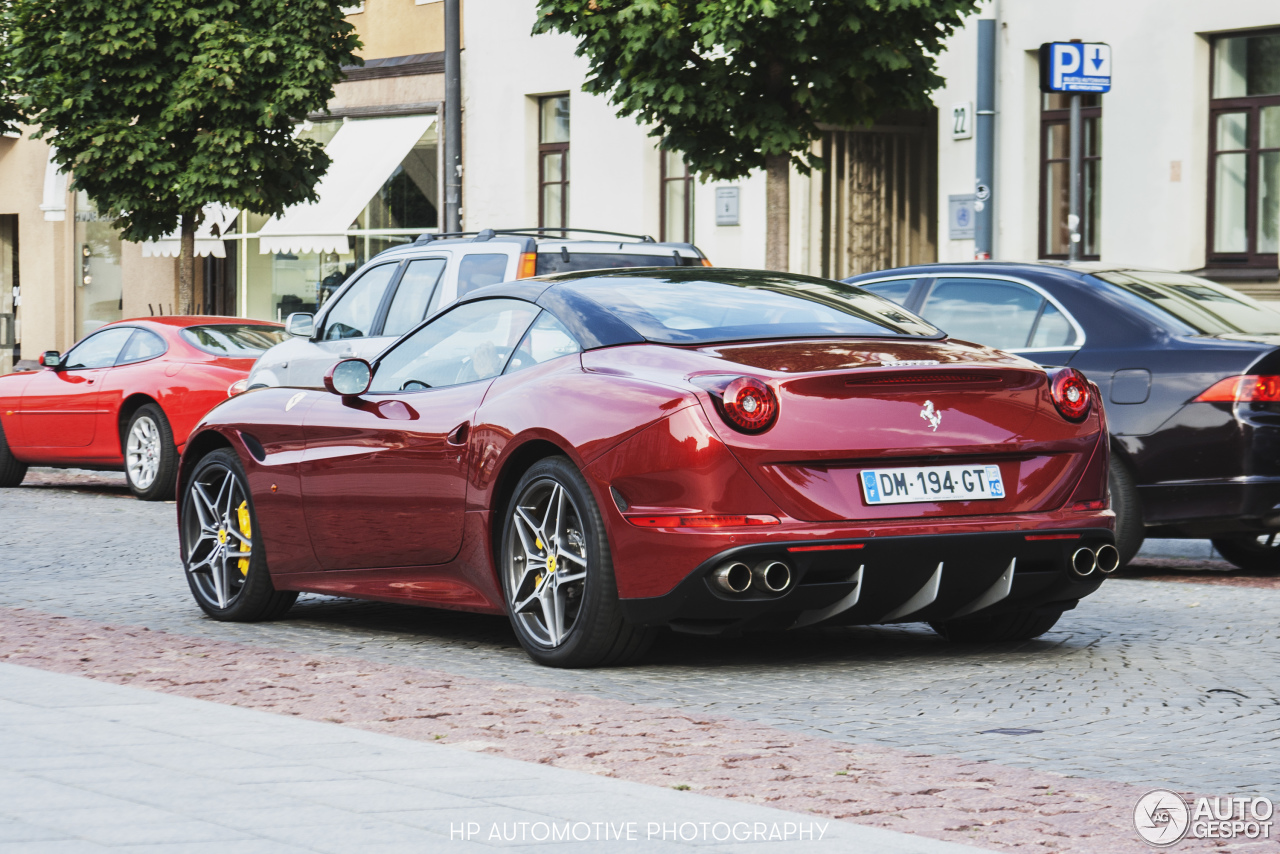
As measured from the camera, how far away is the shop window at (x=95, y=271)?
35688 millimetres

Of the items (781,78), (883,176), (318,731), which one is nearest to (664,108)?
(781,78)

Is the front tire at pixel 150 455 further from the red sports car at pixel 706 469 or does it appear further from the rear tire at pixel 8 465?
the red sports car at pixel 706 469

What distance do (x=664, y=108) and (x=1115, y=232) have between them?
511cm

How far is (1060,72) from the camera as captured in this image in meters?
14.1

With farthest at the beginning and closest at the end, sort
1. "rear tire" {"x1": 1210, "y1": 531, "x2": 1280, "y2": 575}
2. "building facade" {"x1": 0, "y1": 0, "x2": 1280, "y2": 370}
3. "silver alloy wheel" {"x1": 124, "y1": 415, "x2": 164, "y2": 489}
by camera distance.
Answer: "building facade" {"x1": 0, "y1": 0, "x2": 1280, "y2": 370} → "silver alloy wheel" {"x1": 124, "y1": 415, "x2": 164, "y2": 489} → "rear tire" {"x1": 1210, "y1": 531, "x2": 1280, "y2": 575}

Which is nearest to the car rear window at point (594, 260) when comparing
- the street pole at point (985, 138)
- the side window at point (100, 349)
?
the side window at point (100, 349)

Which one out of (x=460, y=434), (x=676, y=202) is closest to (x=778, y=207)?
(x=676, y=202)

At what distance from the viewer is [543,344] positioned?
23.4 ft

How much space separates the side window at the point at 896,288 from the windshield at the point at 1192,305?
1155 mm

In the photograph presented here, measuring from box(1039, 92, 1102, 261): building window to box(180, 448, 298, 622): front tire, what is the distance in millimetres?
12484

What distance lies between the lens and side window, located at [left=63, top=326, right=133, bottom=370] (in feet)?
53.8

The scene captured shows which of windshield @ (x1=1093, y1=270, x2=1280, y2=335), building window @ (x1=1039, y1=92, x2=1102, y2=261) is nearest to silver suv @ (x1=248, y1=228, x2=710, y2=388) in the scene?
windshield @ (x1=1093, y1=270, x2=1280, y2=335)

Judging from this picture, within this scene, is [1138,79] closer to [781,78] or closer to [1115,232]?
[1115,232]

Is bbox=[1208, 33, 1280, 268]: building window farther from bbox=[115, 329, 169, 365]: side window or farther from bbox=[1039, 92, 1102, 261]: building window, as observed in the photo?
bbox=[115, 329, 169, 365]: side window
